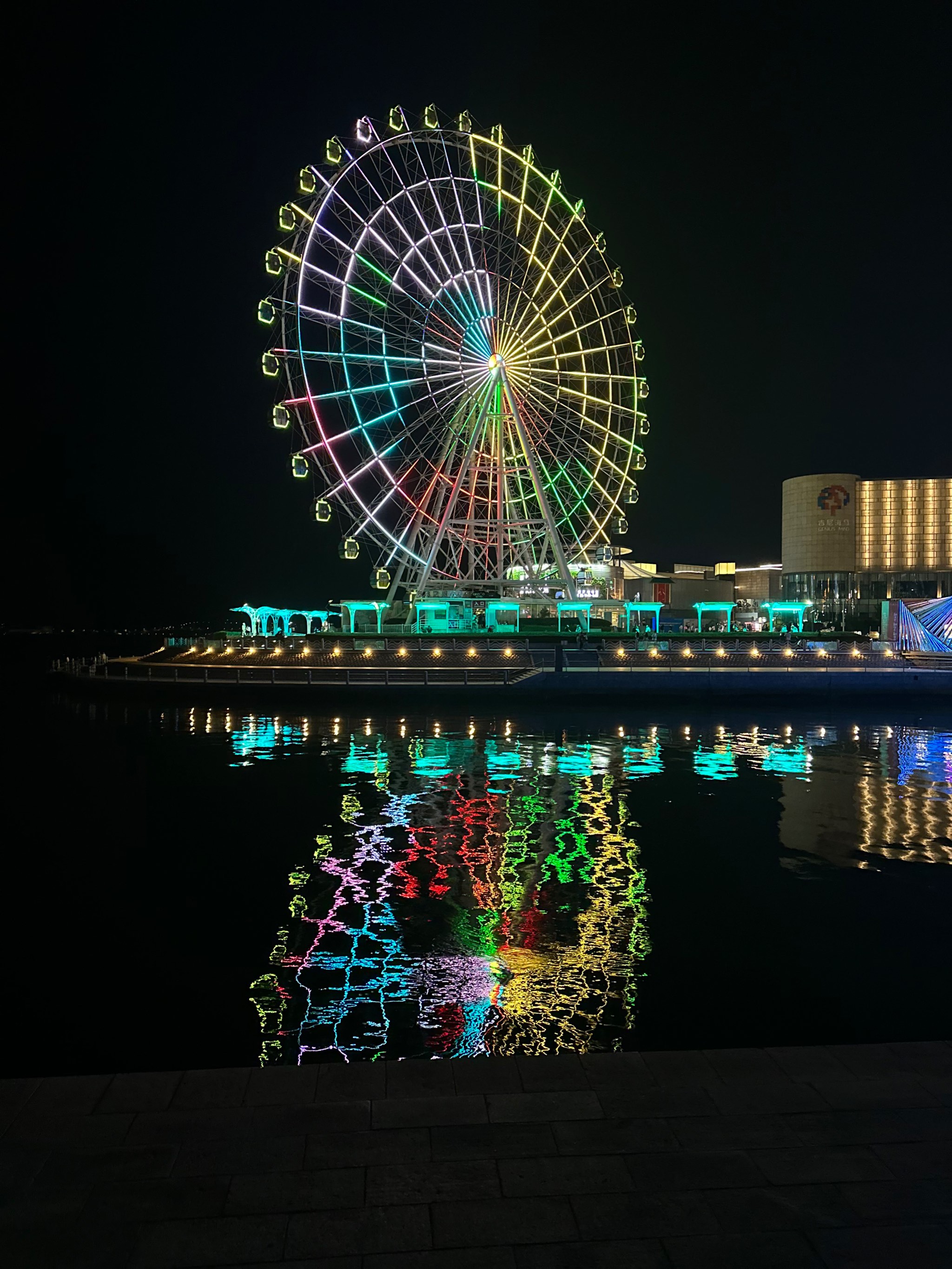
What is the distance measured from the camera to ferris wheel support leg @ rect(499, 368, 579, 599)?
4753 centimetres

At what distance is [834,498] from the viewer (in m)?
123

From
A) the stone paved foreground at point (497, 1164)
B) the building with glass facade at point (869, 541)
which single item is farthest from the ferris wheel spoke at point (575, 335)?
the building with glass facade at point (869, 541)

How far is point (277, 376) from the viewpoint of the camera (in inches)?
1657

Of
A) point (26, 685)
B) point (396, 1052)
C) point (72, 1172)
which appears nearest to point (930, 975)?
point (396, 1052)

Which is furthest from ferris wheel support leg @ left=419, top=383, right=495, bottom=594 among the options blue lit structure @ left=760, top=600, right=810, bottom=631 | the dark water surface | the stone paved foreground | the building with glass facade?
the building with glass facade

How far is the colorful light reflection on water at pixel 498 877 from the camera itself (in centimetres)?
854

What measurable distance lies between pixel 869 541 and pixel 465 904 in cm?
12397

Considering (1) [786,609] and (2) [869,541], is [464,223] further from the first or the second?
(2) [869,541]

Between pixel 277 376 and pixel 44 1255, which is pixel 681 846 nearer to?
pixel 44 1255

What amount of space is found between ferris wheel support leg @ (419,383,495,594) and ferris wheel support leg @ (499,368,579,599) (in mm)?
998

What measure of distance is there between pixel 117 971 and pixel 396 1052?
4.04 metres

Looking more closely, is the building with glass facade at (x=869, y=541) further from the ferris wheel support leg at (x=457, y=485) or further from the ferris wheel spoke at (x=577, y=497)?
the ferris wheel support leg at (x=457, y=485)

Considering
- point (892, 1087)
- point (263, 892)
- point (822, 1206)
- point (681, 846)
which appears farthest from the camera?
point (681, 846)

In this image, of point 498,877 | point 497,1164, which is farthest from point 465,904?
point 497,1164
